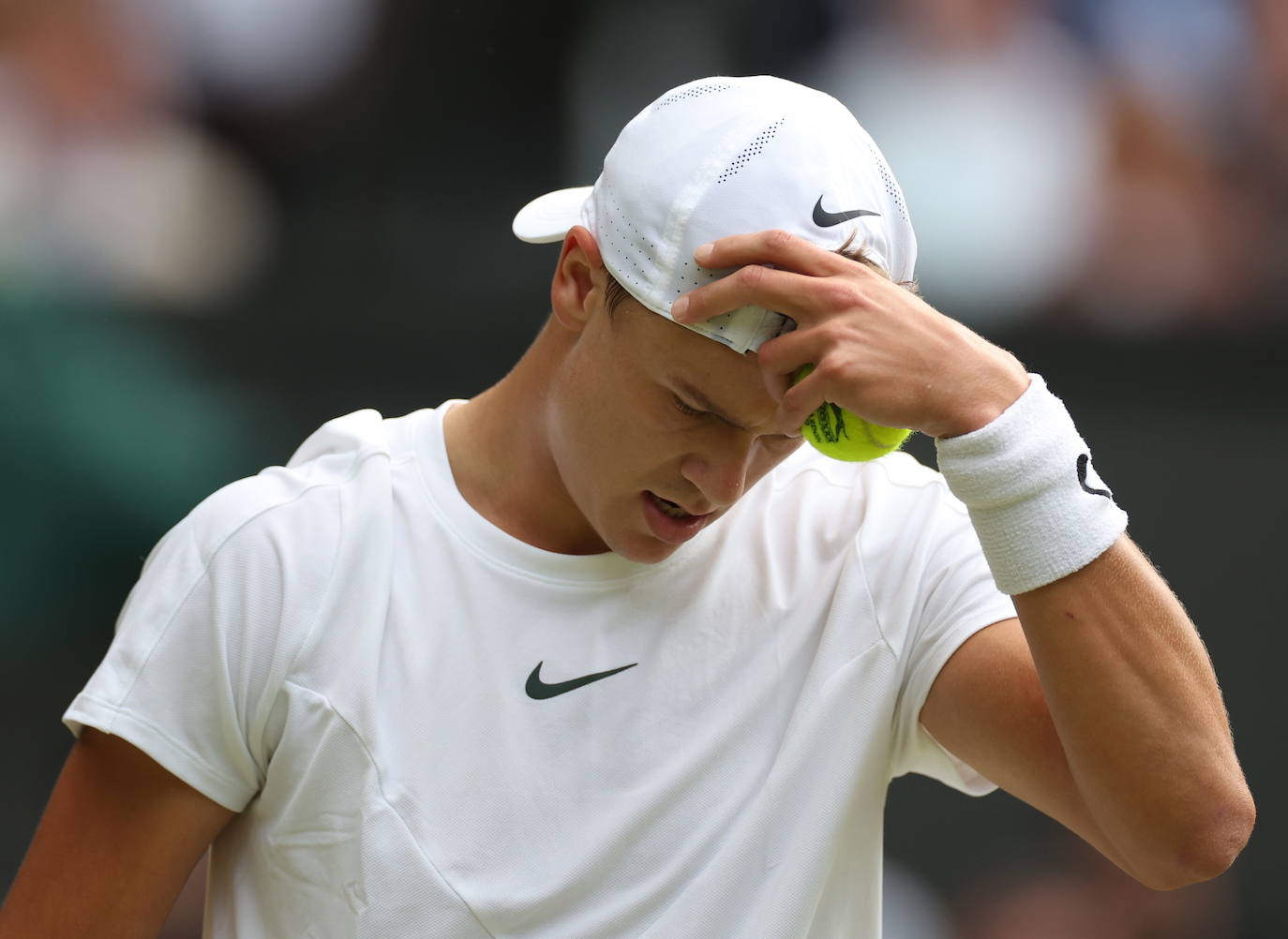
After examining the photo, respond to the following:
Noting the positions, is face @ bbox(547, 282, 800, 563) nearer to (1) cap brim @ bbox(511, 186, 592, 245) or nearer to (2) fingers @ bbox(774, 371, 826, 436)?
(2) fingers @ bbox(774, 371, 826, 436)

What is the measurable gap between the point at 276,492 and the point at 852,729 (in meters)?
0.68

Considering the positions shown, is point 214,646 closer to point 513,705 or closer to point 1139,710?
point 513,705

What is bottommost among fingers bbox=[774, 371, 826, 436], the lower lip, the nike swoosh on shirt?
the nike swoosh on shirt

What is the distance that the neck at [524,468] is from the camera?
5.42 ft

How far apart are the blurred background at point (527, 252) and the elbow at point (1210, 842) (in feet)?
6.16

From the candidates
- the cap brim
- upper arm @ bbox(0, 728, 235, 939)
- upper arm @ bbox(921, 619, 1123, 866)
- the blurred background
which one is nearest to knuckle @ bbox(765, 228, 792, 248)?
the cap brim

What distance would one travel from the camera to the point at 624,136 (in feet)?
5.10

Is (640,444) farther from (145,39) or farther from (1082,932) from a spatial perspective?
(1082,932)

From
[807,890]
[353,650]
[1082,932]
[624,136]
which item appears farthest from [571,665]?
[1082,932]

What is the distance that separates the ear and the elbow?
31.2 inches

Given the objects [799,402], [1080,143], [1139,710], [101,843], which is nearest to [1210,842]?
[1139,710]

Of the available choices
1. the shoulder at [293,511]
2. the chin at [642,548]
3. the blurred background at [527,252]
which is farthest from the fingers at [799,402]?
the blurred background at [527,252]

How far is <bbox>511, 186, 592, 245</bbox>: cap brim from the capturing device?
5.49ft

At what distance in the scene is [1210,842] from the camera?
1373 mm
